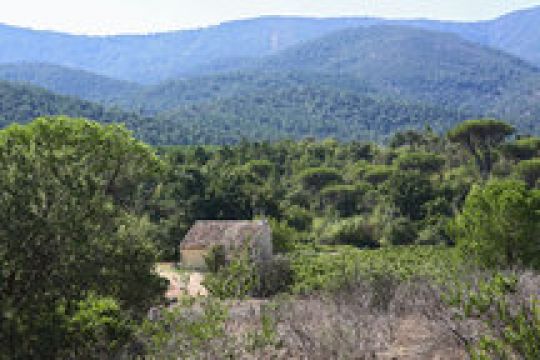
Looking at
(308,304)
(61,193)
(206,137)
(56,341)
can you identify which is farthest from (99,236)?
(206,137)

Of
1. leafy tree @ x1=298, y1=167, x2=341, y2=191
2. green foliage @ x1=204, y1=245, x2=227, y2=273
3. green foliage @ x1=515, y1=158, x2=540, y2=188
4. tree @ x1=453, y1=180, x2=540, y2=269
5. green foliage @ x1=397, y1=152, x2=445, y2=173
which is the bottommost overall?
leafy tree @ x1=298, y1=167, x2=341, y2=191

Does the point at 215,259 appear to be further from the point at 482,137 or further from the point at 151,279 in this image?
the point at 482,137

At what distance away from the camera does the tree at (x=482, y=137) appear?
64438 mm

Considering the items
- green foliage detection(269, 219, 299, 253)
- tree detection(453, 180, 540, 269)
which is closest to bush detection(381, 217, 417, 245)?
green foliage detection(269, 219, 299, 253)

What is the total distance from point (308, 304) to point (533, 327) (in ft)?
17.2

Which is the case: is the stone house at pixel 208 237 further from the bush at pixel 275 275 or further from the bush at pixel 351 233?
the bush at pixel 351 233

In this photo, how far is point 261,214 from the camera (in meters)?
49.0

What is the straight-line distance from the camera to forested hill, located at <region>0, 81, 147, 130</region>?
4227 inches

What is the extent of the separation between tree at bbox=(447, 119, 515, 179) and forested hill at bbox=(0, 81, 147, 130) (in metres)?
68.4

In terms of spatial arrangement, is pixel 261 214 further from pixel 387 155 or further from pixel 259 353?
pixel 259 353

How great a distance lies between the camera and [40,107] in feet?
375

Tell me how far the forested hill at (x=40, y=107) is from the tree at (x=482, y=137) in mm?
68410

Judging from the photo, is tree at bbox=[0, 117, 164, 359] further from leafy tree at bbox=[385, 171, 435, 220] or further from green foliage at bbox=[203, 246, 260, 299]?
leafy tree at bbox=[385, 171, 435, 220]

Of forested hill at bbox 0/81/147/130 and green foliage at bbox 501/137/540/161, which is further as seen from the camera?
forested hill at bbox 0/81/147/130
